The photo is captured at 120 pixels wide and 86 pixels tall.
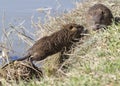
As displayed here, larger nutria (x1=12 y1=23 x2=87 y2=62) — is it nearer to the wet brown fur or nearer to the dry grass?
the wet brown fur

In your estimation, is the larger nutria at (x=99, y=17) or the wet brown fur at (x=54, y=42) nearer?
the wet brown fur at (x=54, y=42)

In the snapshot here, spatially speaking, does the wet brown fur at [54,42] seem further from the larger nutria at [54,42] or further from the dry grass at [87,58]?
the dry grass at [87,58]

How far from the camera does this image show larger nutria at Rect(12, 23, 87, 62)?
25.2 ft

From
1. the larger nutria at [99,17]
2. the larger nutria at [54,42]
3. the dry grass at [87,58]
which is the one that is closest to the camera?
the dry grass at [87,58]

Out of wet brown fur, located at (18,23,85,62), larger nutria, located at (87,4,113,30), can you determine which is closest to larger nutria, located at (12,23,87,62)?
wet brown fur, located at (18,23,85,62)

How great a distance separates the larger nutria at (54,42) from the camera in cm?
768

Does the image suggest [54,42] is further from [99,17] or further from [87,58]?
[87,58]

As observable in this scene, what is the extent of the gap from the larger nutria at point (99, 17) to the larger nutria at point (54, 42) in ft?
0.71

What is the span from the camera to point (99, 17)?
26.1 feet

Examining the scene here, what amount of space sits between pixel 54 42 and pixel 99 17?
76 centimetres

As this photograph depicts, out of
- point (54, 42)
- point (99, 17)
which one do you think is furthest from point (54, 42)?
point (99, 17)

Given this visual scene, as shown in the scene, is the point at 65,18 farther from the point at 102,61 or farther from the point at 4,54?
the point at 102,61

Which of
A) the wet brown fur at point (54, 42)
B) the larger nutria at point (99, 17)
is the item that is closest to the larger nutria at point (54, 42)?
the wet brown fur at point (54, 42)

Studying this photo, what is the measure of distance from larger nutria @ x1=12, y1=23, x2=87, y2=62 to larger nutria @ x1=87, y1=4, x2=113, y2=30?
22 centimetres
